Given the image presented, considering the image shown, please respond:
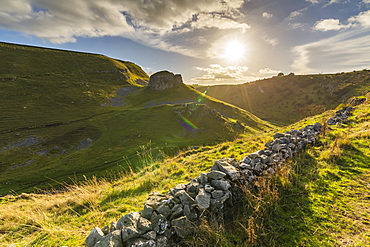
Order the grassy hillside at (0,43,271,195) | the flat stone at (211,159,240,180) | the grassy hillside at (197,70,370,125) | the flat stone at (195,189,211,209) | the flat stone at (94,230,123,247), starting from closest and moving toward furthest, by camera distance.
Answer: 1. the flat stone at (94,230,123,247)
2. the flat stone at (195,189,211,209)
3. the flat stone at (211,159,240,180)
4. the grassy hillside at (0,43,271,195)
5. the grassy hillside at (197,70,370,125)

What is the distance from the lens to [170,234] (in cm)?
414

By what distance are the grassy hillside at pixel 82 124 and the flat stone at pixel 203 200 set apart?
8.17m

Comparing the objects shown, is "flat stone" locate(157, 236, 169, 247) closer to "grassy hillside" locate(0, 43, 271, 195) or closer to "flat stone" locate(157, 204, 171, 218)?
"flat stone" locate(157, 204, 171, 218)

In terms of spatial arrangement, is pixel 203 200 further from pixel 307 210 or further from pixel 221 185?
pixel 307 210

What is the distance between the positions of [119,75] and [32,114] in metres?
79.8

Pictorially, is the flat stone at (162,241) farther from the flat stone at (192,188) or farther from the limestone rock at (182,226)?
the flat stone at (192,188)

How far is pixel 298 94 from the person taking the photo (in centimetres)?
12669

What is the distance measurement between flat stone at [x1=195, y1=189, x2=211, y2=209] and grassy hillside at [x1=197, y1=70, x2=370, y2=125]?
94.8m

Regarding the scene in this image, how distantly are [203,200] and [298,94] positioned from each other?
516 feet

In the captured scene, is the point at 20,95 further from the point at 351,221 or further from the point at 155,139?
the point at 351,221

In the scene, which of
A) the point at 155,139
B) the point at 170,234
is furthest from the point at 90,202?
the point at 155,139

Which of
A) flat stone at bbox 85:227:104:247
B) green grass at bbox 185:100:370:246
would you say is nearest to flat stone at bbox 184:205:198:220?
green grass at bbox 185:100:370:246

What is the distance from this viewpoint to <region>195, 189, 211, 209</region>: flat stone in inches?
179

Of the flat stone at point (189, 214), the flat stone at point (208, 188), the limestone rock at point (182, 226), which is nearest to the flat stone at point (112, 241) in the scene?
the limestone rock at point (182, 226)
